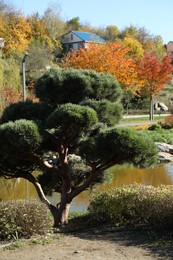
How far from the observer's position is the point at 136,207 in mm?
6504

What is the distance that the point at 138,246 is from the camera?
5.02 m

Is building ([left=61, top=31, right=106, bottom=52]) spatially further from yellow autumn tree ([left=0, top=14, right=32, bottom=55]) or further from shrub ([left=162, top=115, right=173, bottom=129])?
shrub ([left=162, top=115, right=173, bottom=129])

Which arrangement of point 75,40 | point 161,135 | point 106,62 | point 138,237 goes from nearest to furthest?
point 138,237 → point 161,135 → point 106,62 → point 75,40

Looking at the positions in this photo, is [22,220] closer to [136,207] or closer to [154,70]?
[136,207]

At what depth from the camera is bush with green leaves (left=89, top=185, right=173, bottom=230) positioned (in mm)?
6062

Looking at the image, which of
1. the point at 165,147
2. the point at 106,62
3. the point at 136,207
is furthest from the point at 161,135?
the point at 136,207

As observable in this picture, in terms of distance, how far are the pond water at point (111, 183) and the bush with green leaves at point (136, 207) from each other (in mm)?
2144

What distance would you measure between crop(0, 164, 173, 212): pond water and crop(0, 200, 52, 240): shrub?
3.76 metres

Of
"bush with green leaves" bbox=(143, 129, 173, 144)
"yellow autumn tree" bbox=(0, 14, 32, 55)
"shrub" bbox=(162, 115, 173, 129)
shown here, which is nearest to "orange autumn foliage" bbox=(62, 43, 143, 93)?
"shrub" bbox=(162, 115, 173, 129)

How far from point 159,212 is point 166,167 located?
11.5m

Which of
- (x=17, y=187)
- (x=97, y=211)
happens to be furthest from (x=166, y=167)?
(x=97, y=211)

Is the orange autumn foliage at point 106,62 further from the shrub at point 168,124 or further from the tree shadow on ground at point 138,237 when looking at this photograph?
the tree shadow on ground at point 138,237

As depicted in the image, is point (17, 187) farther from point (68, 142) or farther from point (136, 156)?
point (136, 156)

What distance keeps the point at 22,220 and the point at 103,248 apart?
124 cm
